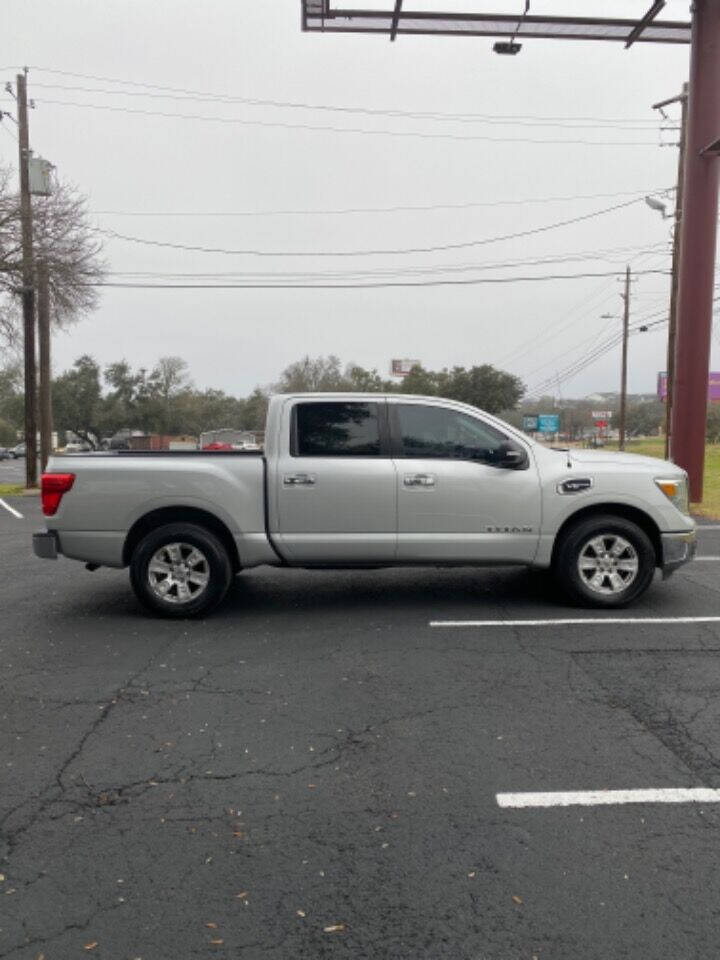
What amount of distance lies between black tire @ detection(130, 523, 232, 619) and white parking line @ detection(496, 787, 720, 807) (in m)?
3.55

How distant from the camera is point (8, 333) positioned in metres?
23.3

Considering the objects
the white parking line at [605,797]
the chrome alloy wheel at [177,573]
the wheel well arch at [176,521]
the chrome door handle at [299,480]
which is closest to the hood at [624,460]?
the chrome door handle at [299,480]

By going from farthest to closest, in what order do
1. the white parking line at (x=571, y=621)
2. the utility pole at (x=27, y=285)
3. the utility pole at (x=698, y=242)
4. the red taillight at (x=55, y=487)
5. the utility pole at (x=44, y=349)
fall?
the utility pole at (x=44, y=349), the utility pole at (x=27, y=285), the utility pole at (x=698, y=242), the red taillight at (x=55, y=487), the white parking line at (x=571, y=621)

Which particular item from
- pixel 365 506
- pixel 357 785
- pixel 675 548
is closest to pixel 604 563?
pixel 675 548

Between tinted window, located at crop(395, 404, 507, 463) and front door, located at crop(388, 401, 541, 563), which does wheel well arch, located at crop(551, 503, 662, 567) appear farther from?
tinted window, located at crop(395, 404, 507, 463)

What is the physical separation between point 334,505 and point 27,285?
17658 millimetres

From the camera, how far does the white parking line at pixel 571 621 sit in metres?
6.14

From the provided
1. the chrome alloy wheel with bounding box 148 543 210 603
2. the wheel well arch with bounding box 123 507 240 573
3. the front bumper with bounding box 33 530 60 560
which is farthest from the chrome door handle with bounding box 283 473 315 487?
the front bumper with bounding box 33 530 60 560

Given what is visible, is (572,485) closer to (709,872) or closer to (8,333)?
(709,872)

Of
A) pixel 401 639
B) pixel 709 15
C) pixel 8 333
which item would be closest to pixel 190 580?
pixel 401 639

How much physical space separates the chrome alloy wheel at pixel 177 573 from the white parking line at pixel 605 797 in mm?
3641

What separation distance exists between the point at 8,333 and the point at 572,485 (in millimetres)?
21575

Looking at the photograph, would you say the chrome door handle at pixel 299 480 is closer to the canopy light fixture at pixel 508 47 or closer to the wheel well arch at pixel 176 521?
the wheel well arch at pixel 176 521

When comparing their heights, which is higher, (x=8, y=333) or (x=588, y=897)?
(x=8, y=333)
